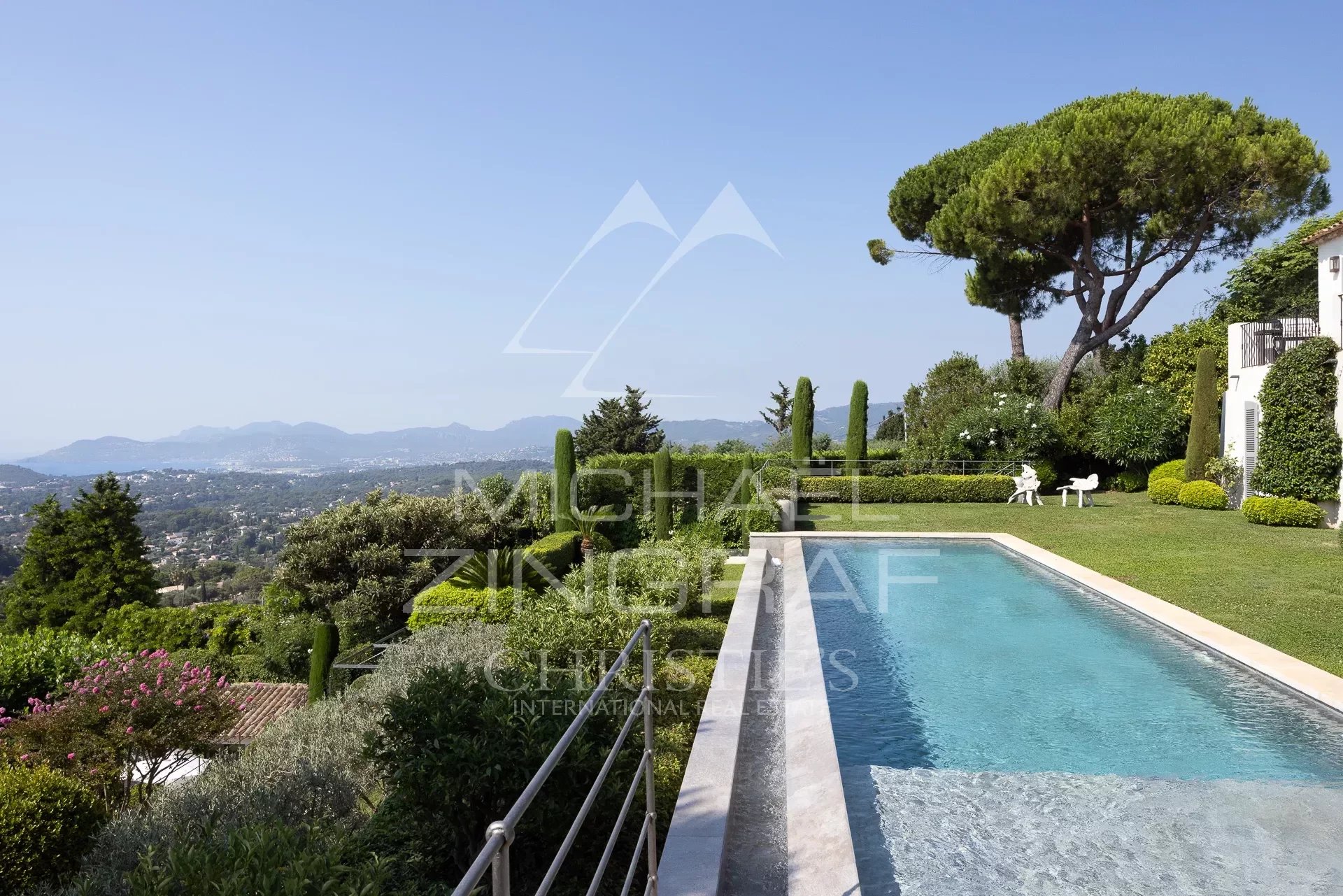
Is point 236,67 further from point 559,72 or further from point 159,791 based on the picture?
point 159,791

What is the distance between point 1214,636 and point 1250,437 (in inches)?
486

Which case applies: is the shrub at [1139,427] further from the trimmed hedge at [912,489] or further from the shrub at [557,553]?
the shrub at [557,553]

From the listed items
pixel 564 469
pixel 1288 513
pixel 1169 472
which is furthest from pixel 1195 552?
pixel 564 469

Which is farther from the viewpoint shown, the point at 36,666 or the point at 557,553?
the point at 557,553

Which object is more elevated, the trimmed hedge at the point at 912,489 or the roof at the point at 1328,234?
the roof at the point at 1328,234

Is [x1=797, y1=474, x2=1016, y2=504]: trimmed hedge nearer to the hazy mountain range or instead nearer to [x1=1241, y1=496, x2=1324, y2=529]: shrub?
[x1=1241, y1=496, x2=1324, y2=529]: shrub

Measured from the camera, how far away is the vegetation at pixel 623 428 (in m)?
43.2

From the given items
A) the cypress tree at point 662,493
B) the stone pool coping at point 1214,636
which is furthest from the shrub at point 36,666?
the stone pool coping at point 1214,636

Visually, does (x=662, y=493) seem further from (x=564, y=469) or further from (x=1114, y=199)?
(x=1114, y=199)

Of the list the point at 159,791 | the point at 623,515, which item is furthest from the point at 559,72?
the point at 159,791

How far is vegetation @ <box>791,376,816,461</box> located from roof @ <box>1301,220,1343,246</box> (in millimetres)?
11257

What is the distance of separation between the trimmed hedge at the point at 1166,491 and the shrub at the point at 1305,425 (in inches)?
98.0

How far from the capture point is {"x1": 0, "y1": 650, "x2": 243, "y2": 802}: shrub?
702cm

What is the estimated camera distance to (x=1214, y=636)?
671 centimetres
